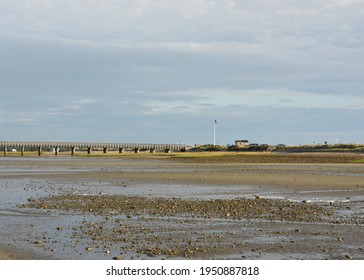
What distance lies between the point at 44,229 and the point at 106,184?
20521 mm

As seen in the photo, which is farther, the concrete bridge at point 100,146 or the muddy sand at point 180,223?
the concrete bridge at point 100,146

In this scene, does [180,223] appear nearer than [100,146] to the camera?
Yes

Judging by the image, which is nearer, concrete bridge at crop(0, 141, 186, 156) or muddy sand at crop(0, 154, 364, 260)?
muddy sand at crop(0, 154, 364, 260)

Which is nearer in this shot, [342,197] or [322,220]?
[322,220]

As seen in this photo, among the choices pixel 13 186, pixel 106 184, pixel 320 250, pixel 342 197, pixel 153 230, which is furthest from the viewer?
pixel 106 184

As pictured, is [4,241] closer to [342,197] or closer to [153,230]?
[153,230]

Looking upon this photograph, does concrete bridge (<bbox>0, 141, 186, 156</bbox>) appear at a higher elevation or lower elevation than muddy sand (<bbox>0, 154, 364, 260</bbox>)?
higher

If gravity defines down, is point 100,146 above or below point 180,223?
above

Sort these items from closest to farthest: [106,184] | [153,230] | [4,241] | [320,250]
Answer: [320,250], [4,241], [153,230], [106,184]

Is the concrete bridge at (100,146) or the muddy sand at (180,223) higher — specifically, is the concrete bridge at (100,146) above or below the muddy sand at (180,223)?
above

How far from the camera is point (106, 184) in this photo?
40500mm
